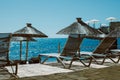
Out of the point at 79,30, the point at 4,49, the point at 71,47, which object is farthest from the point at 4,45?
the point at 79,30

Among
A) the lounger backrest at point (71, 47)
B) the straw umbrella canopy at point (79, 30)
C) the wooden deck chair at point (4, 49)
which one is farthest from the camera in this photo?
the straw umbrella canopy at point (79, 30)

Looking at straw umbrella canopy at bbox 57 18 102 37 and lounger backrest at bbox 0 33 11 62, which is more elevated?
straw umbrella canopy at bbox 57 18 102 37

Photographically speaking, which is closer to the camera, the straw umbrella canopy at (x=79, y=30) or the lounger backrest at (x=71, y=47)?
the lounger backrest at (x=71, y=47)

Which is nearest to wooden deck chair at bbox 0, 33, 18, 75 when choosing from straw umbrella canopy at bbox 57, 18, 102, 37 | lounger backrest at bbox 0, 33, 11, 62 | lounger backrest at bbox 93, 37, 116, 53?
lounger backrest at bbox 0, 33, 11, 62

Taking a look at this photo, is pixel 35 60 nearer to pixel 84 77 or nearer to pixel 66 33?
pixel 66 33

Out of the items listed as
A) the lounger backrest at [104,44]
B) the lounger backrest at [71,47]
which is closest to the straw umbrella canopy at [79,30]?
the lounger backrest at [104,44]

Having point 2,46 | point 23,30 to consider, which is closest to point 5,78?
point 2,46

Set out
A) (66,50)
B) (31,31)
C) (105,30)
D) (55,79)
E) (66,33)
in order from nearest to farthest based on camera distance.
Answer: (55,79) < (66,50) < (66,33) < (31,31) < (105,30)

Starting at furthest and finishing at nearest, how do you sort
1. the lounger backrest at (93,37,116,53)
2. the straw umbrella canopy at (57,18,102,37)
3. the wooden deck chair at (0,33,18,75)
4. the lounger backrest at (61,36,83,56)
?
the lounger backrest at (93,37,116,53), the straw umbrella canopy at (57,18,102,37), the lounger backrest at (61,36,83,56), the wooden deck chair at (0,33,18,75)

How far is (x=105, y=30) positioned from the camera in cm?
2275

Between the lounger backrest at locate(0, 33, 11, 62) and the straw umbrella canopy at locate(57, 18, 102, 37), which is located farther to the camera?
the straw umbrella canopy at locate(57, 18, 102, 37)

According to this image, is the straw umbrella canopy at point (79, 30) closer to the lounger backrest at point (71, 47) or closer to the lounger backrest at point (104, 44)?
the lounger backrest at point (104, 44)

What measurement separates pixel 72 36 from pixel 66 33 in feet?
1.90

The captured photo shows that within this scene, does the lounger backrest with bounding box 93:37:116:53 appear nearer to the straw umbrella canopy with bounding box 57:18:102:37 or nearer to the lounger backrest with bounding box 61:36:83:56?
the straw umbrella canopy with bounding box 57:18:102:37
